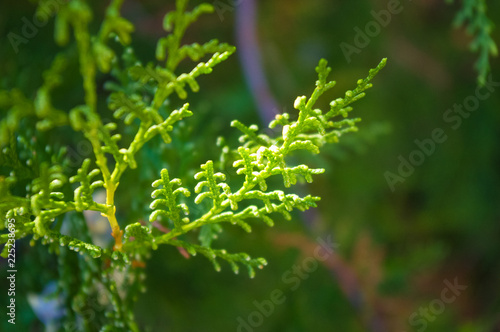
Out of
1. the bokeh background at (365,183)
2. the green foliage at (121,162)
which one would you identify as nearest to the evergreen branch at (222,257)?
the green foliage at (121,162)

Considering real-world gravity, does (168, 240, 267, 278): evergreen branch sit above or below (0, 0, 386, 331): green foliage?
below

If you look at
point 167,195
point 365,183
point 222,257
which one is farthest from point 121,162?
point 365,183

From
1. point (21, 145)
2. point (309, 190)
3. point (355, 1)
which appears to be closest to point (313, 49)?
point (355, 1)

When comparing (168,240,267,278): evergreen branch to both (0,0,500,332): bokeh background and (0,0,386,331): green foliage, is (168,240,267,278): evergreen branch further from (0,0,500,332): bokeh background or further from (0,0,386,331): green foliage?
(0,0,500,332): bokeh background

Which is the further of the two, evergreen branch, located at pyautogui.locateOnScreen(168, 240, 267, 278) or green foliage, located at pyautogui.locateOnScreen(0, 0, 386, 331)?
evergreen branch, located at pyautogui.locateOnScreen(168, 240, 267, 278)

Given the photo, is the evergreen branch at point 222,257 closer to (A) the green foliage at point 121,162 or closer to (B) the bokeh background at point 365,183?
(A) the green foliage at point 121,162

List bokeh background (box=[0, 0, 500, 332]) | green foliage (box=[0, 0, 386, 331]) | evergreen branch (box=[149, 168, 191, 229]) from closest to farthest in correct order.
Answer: green foliage (box=[0, 0, 386, 331]) → evergreen branch (box=[149, 168, 191, 229]) → bokeh background (box=[0, 0, 500, 332])

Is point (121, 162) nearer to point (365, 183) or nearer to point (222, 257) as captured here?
point (222, 257)

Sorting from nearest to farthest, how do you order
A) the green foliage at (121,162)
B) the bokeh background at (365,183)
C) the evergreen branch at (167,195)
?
the green foliage at (121,162)
the evergreen branch at (167,195)
the bokeh background at (365,183)

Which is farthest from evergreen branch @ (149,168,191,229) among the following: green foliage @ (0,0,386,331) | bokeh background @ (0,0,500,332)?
bokeh background @ (0,0,500,332)
